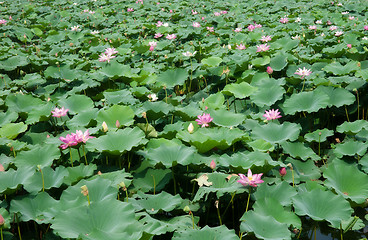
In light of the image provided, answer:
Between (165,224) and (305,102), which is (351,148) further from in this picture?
(165,224)

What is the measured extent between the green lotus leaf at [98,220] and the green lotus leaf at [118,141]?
56 cm

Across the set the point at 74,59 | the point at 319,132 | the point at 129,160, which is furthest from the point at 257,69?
the point at 74,59

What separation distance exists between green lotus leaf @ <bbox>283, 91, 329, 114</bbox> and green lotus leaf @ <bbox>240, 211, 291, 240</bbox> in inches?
51.6

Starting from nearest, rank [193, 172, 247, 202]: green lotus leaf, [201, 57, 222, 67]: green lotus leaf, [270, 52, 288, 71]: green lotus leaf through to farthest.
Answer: [193, 172, 247, 202]: green lotus leaf
[270, 52, 288, 71]: green lotus leaf
[201, 57, 222, 67]: green lotus leaf

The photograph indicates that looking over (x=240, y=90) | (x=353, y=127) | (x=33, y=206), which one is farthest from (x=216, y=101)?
(x=33, y=206)

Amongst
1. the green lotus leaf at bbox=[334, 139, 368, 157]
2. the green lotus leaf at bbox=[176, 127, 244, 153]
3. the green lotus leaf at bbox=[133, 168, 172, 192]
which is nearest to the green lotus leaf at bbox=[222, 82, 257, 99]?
the green lotus leaf at bbox=[176, 127, 244, 153]

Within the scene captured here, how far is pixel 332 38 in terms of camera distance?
14.5 feet

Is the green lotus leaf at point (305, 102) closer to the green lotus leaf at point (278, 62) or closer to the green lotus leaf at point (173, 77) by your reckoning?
the green lotus leaf at point (278, 62)

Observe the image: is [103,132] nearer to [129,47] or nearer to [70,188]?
[70,188]

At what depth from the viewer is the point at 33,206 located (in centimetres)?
172

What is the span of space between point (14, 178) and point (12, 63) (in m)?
2.59

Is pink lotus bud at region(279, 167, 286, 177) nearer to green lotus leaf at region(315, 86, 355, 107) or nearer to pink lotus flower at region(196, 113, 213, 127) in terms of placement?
pink lotus flower at region(196, 113, 213, 127)

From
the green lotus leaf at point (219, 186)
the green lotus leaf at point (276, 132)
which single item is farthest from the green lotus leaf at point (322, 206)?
the green lotus leaf at point (276, 132)

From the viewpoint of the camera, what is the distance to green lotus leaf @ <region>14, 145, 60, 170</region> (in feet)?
6.81
